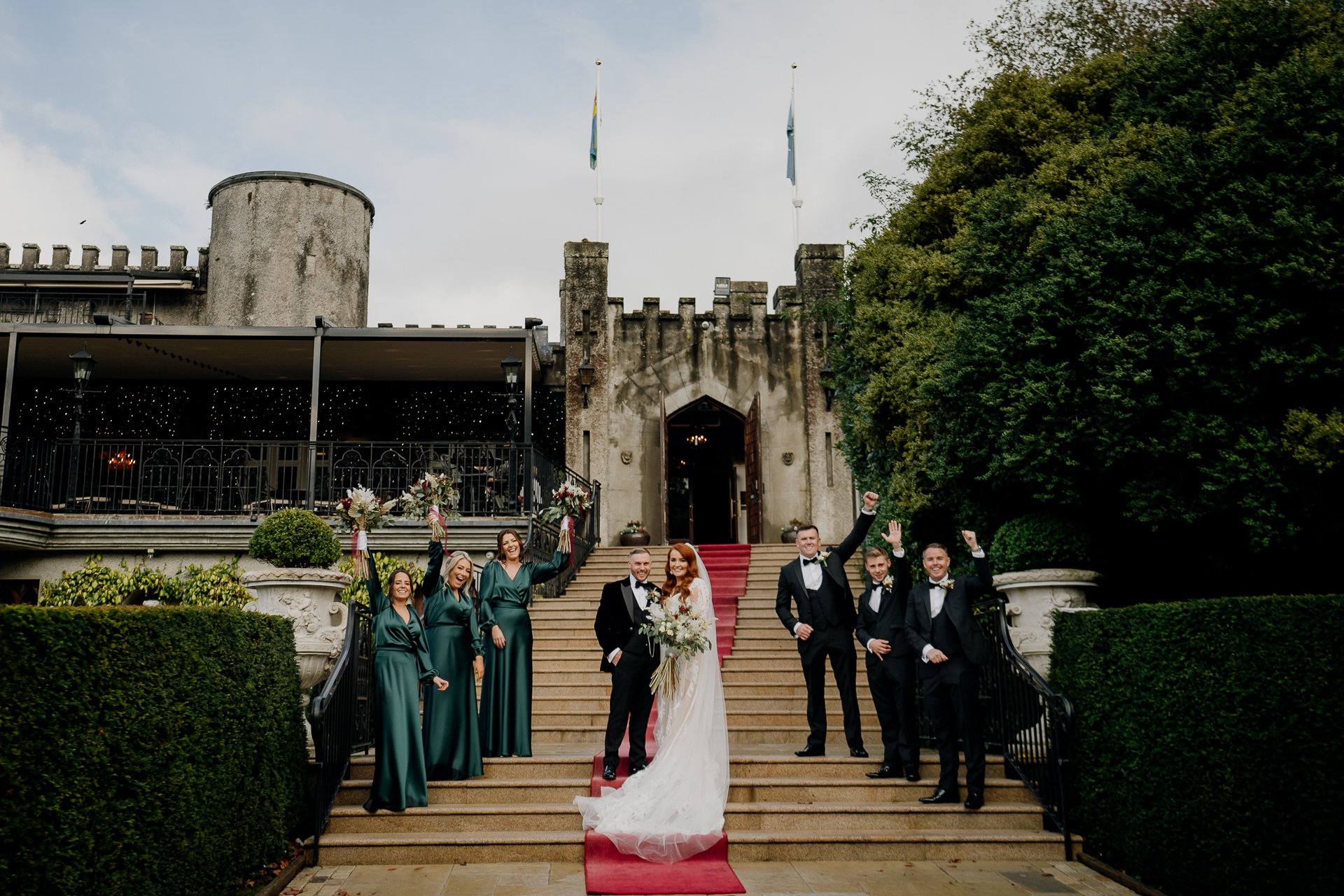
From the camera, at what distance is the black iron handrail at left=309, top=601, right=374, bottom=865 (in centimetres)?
609

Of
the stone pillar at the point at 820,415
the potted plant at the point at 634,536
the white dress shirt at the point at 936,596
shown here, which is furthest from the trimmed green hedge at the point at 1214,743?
the stone pillar at the point at 820,415

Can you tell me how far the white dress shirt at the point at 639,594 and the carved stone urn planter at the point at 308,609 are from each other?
2.05 metres

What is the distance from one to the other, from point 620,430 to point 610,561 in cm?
425

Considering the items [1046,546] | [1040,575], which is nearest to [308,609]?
[1040,575]

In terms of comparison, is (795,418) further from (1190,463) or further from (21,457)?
(21,457)

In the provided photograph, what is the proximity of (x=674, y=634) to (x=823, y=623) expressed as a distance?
5.04 feet

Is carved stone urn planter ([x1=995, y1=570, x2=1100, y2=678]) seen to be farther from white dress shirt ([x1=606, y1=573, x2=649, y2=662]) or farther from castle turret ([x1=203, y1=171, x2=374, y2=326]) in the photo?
castle turret ([x1=203, y1=171, x2=374, y2=326])

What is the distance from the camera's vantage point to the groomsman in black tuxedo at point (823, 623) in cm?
736

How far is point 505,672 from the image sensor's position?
7441 millimetres

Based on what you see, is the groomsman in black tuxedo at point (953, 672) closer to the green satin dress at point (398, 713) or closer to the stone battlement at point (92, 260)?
the green satin dress at point (398, 713)

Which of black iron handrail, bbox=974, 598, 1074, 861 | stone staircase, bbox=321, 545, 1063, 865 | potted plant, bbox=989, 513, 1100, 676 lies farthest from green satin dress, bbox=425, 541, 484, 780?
potted plant, bbox=989, 513, 1100, 676

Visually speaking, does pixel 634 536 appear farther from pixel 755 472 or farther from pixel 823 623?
pixel 823 623

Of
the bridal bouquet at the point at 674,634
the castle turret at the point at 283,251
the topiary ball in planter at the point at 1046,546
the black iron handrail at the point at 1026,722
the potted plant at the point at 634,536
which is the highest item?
the castle turret at the point at 283,251

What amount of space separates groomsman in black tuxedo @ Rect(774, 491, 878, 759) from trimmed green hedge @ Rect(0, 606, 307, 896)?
12.6 feet
